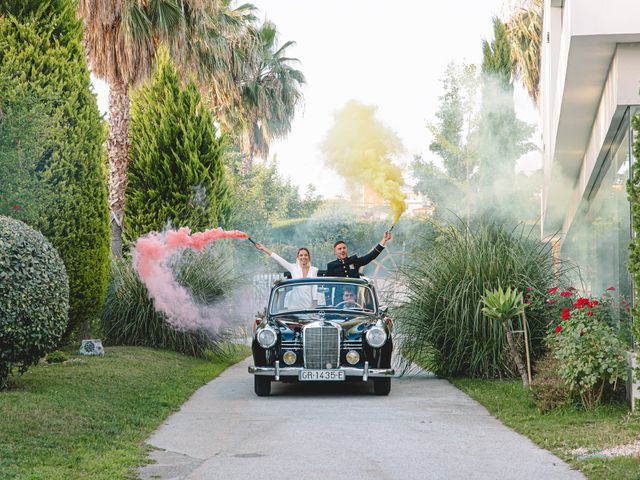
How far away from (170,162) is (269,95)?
57.6 ft

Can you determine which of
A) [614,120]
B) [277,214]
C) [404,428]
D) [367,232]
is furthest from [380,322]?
[277,214]

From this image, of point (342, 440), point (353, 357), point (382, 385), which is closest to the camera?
point (342, 440)

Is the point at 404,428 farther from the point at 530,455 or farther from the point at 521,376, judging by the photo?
the point at 521,376

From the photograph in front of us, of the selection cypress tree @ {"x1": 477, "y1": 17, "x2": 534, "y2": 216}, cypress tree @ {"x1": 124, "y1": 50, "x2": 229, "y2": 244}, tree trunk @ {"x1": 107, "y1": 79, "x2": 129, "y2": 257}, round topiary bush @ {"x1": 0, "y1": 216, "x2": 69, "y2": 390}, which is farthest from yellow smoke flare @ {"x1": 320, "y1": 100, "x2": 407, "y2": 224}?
cypress tree @ {"x1": 477, "y1": 17, "x2": 534, "y2": 216}

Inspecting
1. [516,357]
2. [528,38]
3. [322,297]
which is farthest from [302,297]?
[528,38]

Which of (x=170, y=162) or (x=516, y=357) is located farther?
(x=170, y=162)

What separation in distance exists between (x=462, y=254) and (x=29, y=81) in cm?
752

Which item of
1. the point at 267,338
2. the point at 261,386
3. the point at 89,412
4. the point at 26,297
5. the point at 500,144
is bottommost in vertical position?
the point at 89,412

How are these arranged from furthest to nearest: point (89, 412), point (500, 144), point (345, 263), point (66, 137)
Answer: point (500, 144)
point (66, 137)
point (345, 263)
point (89, 412)

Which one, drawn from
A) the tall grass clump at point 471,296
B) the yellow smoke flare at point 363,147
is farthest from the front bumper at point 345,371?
the yellow smoke flare at point 363,147

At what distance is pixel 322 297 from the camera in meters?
13.1

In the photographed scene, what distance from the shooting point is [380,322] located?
12.3 meters

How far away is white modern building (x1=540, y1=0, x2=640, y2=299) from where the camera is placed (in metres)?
9.99

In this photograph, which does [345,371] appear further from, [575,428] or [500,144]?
[500,144]
